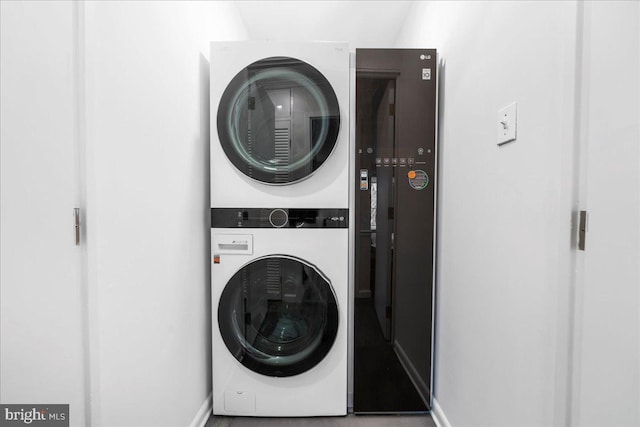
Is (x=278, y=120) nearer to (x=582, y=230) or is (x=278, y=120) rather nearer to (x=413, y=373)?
(x=582, y=230)

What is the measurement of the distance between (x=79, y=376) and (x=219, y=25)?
176cm

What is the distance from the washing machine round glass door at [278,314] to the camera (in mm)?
1525

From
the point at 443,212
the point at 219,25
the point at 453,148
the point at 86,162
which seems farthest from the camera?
the point at 219,25

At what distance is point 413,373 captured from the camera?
1.58 meters

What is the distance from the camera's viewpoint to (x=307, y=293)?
5.04 feet

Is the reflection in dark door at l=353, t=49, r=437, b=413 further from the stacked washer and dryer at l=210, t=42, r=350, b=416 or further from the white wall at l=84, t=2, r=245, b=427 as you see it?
the white wall at l=84, t=2, r=245, b=427

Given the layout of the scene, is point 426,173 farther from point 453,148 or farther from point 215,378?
point 215,378

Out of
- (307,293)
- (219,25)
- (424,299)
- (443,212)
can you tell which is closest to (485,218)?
(443,212)

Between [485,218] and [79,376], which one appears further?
[485,218]

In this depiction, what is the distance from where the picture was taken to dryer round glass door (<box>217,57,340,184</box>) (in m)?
1.50

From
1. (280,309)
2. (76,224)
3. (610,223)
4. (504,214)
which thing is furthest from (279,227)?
(610,223)

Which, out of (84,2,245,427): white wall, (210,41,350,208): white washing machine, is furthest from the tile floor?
(210,41,350,208): white washing machine

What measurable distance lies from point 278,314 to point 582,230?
1.24 metres

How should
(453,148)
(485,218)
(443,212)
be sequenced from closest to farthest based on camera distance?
(485,218), (453,148), (443,212)
